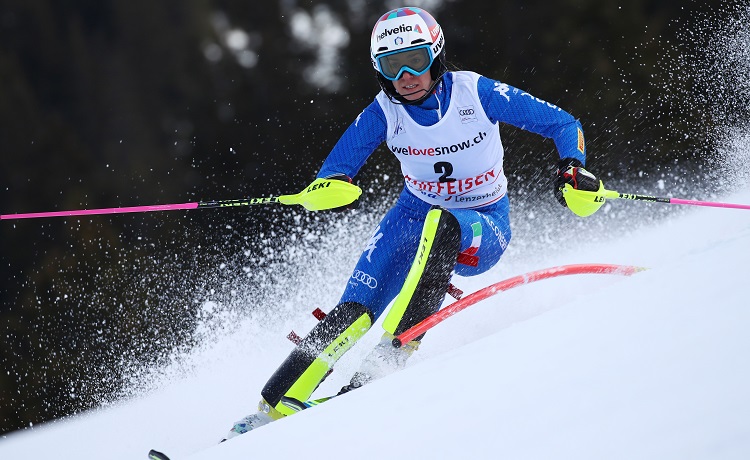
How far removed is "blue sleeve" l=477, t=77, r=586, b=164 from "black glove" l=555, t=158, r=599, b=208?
8cm

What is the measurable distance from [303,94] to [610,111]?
385 centimetres

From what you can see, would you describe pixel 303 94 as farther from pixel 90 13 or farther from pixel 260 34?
pixel 90 13

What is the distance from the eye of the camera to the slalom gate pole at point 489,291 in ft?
8.19

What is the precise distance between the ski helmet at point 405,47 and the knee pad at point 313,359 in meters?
0.88

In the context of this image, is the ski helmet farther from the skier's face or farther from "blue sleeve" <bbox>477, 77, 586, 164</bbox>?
"blue sleeve" <bbox>477, 77, 586, 164</bbox>

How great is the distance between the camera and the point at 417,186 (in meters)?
3.16

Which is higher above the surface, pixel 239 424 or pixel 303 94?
pixel 303 94

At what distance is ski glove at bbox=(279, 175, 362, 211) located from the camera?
2920mm

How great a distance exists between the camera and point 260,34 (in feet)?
35.4

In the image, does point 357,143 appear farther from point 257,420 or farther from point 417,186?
point 257,420

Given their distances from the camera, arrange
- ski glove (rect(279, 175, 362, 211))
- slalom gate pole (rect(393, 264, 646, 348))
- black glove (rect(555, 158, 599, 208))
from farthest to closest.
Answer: ski glove (rect(279, 175, 362, 211)), black glove (rect(555, 158, 599, 208)), slalom gate pole (rect(393, 264, 646, 348))

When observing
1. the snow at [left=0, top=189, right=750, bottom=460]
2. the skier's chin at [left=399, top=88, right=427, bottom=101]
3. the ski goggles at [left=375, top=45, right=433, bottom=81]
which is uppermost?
the ski goggles at [left=375, top=45, right=433, bottom=81]

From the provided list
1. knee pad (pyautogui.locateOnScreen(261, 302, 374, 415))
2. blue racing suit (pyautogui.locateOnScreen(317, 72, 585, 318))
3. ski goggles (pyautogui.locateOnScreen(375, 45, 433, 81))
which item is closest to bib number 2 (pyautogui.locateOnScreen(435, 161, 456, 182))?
blue racing suit (pyautogui.locateOnScreen(317, 72, 585, 318))

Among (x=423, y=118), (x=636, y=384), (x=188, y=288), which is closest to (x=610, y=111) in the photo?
(x=188, y=288)
